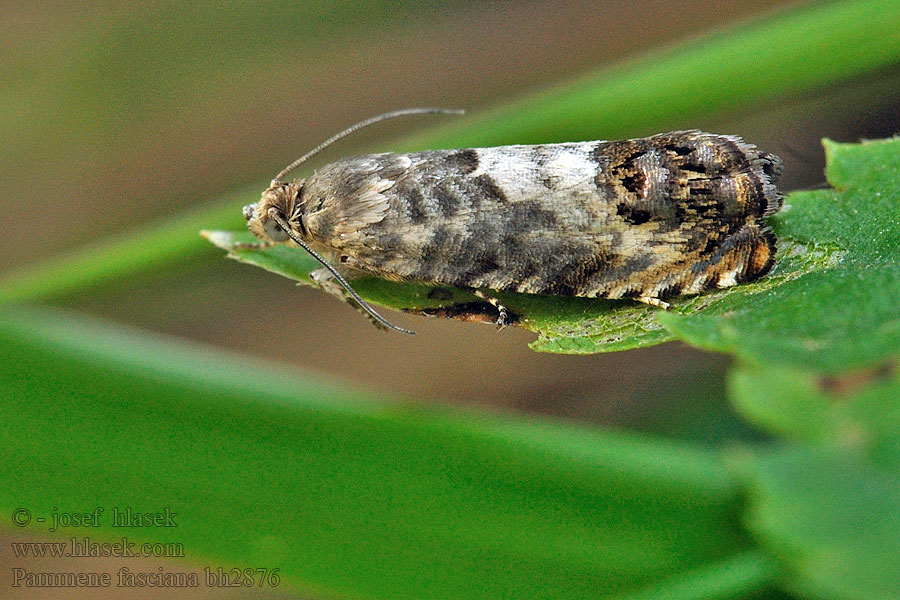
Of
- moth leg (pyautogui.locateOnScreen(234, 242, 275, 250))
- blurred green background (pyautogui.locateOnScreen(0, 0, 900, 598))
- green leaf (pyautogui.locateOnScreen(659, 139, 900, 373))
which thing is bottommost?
green leaf (pyautogui.locateOnScreen(659, 139, 900, 373))

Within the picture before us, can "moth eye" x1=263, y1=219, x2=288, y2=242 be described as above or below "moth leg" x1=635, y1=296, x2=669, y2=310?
above

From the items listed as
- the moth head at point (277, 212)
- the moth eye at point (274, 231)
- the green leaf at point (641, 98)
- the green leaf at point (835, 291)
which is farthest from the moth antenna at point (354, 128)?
the green leaf at point (835, 291)

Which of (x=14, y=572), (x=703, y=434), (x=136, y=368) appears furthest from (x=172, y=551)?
(x=14, y=572)

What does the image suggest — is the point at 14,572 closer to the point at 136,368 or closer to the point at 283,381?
the point at 136,368

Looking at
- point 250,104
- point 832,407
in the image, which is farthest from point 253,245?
point 250,104

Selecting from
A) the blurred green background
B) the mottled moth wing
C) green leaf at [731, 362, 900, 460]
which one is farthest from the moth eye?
the blurred green background

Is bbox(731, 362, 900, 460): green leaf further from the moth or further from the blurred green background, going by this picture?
the blurred green background

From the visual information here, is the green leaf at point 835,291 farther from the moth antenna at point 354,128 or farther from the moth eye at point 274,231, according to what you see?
the moth eye at point 274,231
